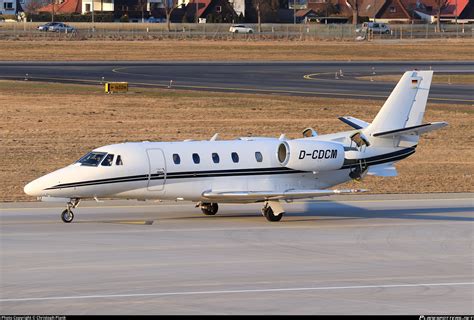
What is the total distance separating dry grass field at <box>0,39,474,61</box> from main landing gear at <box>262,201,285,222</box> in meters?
69.5

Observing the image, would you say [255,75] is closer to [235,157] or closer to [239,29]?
[235,157]

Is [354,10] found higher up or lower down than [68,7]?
higher up

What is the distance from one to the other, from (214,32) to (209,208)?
117 metres

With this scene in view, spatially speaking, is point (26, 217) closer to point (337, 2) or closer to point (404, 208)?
point (404, 208)

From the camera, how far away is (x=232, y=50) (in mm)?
113062

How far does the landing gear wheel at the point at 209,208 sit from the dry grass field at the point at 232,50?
222ft

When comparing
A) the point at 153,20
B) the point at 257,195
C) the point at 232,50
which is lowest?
the point at 257,195

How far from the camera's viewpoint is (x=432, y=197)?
3916cm

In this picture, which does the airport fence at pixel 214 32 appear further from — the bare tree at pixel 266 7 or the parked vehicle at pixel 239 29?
the bare tree at pixel 266 7

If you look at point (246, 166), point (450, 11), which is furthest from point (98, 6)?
point (246, 166)

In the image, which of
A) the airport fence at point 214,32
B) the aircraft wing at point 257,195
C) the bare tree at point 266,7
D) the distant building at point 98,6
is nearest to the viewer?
the aircraft wing at point 257,195

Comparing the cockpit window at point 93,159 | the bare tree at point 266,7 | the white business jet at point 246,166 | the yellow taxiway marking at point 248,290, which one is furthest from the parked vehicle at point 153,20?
the yellow taxiway marking at point 248,290

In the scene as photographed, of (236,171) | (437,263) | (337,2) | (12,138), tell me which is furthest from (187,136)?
(337,2)

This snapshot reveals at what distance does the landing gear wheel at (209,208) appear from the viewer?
3453 centimetres
